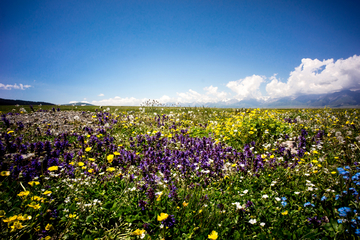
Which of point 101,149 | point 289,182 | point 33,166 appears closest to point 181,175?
point 289,182

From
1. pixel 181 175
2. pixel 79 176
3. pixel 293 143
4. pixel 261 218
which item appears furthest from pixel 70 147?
pixel 293 143

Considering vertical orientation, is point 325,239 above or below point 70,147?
below

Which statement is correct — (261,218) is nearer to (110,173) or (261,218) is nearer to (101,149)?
(110,173)

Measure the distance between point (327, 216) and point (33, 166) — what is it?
593 cm

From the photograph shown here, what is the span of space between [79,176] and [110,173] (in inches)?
28.3

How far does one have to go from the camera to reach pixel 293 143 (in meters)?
5.84

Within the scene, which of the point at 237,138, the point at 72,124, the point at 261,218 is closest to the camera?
the point at 261,218

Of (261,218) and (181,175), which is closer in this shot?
(261,218)

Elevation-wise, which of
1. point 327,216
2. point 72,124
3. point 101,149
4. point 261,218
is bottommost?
point 261,218

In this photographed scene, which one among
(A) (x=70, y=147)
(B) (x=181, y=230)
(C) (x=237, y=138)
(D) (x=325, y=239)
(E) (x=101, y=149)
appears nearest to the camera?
(D) (x=325, y=239)

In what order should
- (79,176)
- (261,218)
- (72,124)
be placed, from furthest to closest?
(72,124) → (79,176) → (261,218)

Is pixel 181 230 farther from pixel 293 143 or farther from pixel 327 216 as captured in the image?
pixel 293 143

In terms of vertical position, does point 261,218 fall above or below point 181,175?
below

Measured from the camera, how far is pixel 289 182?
3.44 meters
